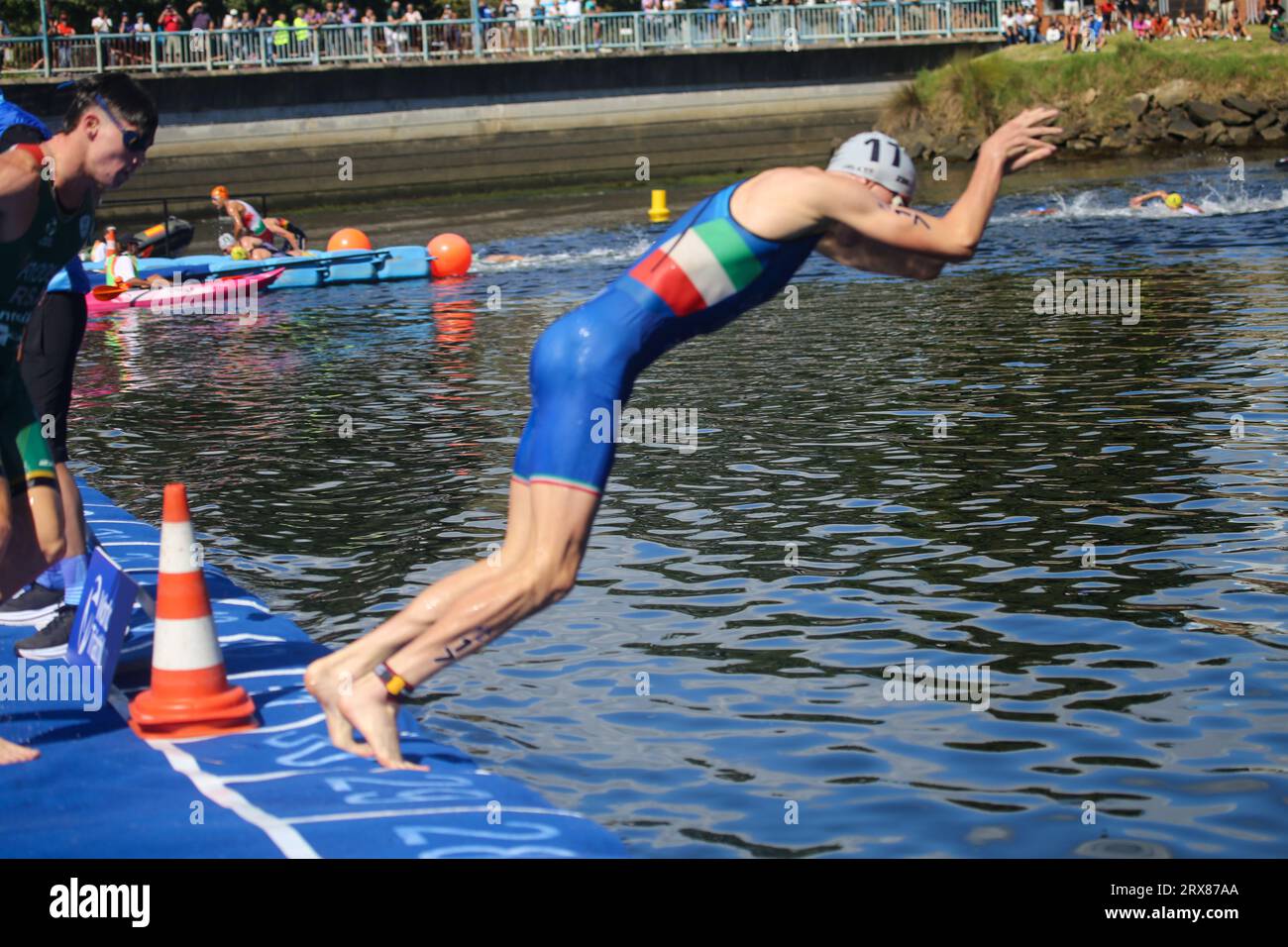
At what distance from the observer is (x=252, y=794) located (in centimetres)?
516

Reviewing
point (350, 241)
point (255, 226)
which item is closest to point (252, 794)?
point (255, 226)

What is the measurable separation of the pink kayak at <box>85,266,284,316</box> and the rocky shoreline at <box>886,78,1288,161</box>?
27514 millimetres

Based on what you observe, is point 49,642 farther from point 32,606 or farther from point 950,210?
point 950,210

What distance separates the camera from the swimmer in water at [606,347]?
17.2ft

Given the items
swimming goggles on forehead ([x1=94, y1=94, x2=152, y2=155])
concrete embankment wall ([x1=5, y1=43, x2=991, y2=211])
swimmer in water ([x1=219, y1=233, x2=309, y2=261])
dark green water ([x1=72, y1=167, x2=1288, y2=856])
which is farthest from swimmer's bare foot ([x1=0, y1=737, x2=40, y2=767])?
concrete embankment wall ([x1=5, y1=43, x2=991, y2=211])

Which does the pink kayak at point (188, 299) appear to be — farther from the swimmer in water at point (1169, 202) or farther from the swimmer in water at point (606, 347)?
the swimmer in water at point (606, 347)

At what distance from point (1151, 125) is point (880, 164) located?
148 feet

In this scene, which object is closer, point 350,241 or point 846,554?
point 846,554

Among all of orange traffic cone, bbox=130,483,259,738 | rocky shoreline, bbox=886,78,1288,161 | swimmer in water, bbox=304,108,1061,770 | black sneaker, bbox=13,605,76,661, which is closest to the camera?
swimmer in water, bbox=304,108,1061,770

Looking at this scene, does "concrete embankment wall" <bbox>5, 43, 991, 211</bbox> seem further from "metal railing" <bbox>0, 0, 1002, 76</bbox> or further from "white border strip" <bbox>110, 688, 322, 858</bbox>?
"white border strip" <bbox>110, 688, 322, 858</bbox>

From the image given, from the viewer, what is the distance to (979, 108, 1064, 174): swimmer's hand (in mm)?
5555

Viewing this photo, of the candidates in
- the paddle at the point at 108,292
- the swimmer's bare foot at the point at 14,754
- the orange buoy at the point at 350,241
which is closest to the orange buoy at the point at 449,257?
the orange buoy at the point at 350,241

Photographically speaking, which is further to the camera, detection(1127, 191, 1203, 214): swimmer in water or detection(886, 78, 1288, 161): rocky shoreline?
detection(886, 78, 1288, 161): rocky shoreline

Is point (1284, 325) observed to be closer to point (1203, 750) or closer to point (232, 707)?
point (1203, 750)
